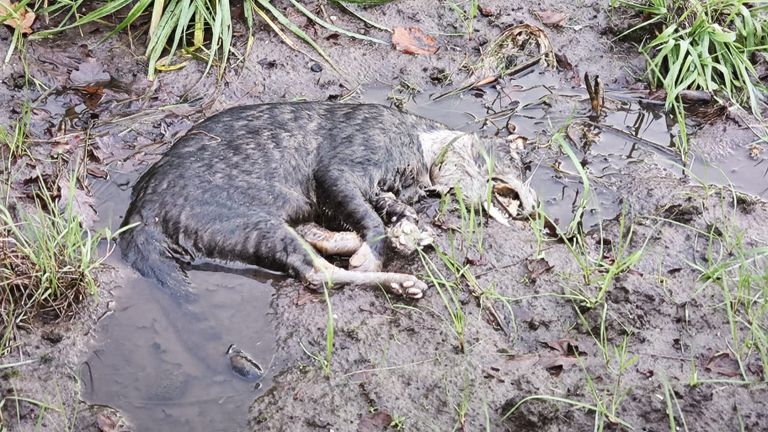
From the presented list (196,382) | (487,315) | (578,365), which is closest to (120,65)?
(196,382)

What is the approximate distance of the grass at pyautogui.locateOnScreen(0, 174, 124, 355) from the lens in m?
3.81

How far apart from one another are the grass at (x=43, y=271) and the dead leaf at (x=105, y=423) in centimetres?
64

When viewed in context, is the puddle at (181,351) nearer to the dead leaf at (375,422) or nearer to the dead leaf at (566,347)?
the dead leaf at (375,422)

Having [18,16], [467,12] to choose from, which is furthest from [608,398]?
[18,16]

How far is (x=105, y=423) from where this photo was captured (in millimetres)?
3430

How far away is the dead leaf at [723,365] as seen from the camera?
3826 mm

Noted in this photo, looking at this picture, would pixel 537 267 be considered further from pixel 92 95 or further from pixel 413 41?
pixel 92 95

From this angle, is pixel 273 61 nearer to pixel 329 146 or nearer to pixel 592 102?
pixel 329 146

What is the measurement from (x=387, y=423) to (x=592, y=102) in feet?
11.1

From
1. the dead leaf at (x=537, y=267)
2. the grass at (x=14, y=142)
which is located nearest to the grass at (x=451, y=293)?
the dead leaf at (x=537, y=267)

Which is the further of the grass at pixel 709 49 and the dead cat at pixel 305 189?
the grass at pixel 709 49

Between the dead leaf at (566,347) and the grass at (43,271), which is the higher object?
the grass at (43,271)

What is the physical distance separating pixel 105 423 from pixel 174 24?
332cm

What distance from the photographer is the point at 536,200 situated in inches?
197
